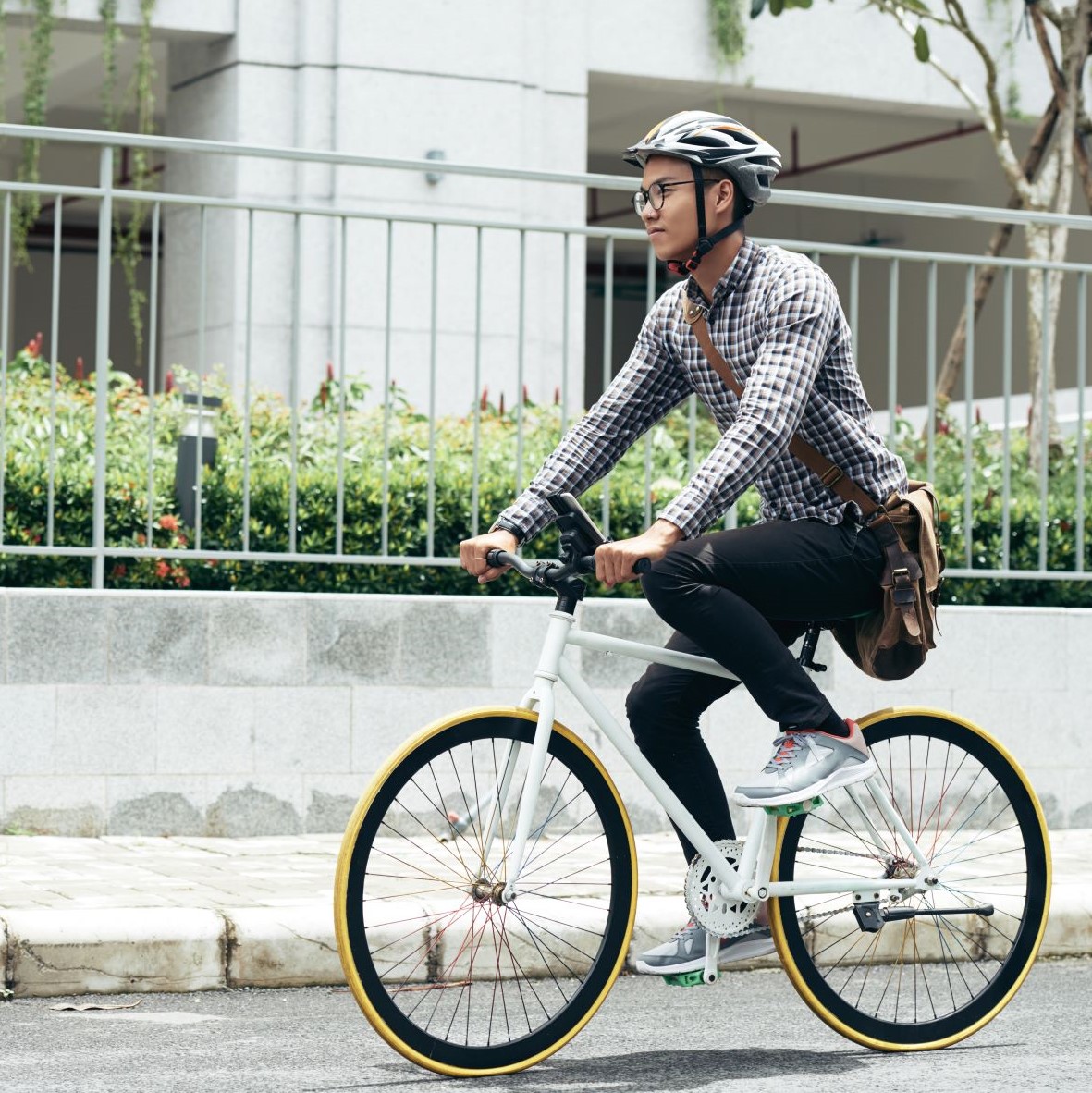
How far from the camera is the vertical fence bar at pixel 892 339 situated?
26.5 feet

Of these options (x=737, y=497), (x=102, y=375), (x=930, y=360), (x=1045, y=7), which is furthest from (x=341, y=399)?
(x=1045, y=7)

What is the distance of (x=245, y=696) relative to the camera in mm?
7258

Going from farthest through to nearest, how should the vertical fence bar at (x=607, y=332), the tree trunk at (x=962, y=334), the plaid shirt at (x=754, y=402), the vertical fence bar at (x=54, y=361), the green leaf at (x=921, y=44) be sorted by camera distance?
1. the green leaf at (x=921, y=44)
2. the tree trunk at (x=962, y=334)
3. the vertical fence bar at (x=607, y=332)
4. the vertical fence bar at (x=54, y=361)
5. the plaid shirt at (x=754, y=402)

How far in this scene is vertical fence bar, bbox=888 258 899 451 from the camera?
808 centimetres

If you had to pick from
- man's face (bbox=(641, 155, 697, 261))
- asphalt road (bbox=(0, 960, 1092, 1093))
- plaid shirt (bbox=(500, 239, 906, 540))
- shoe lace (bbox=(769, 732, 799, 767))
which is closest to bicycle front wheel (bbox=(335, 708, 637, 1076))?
asphalt road (bbox=(0, 960, 1092, 1093))

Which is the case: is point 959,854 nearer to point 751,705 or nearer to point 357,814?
point 357,814

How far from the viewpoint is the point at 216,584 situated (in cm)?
757

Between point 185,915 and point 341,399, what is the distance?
2.59 meters

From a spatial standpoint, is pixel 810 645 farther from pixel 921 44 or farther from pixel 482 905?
pixel 921 44

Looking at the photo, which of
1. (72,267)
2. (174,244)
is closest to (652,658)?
(72,267)

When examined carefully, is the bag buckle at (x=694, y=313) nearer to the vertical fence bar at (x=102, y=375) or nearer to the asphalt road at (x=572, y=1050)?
the asphalt road at (x=572, y=1050)

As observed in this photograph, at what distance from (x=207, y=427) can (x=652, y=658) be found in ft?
11.2

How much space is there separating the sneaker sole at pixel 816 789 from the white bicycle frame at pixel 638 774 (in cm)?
7

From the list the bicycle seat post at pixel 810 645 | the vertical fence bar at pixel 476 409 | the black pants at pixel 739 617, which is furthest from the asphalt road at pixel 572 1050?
the vertical fence bar at pixel 476 409
